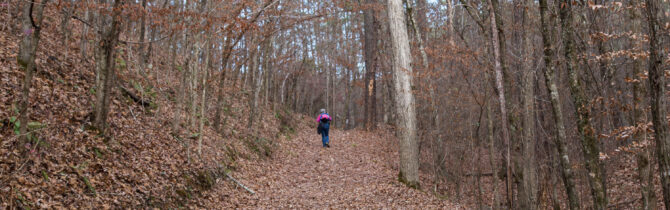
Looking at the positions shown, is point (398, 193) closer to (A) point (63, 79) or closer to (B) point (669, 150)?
(B) point (669, 150)

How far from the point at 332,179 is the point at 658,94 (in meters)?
7.85

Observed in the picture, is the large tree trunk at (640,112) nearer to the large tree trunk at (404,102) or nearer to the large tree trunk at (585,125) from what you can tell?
the large tree trunk at (585,125)

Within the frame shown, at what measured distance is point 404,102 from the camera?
9.15m

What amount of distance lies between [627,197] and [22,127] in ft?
42.7

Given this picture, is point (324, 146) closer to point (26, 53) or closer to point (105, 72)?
point (105, 72)

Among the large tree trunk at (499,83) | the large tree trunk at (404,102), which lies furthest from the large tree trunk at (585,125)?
the large tree trunk at (404,102)

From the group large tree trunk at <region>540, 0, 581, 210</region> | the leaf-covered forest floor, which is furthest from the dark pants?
large tree trunk at <region>540, 0, 581, 210</region>

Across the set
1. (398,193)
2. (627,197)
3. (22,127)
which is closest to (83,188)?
(22,127)

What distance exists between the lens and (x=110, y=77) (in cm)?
688

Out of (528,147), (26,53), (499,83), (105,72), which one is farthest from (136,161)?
(528,147)

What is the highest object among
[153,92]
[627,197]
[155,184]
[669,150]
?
[153,92]

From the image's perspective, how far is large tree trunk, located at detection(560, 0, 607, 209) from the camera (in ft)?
18.5

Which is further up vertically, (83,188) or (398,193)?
(83,188)

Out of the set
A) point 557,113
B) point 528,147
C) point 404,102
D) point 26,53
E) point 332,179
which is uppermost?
point 26,53
